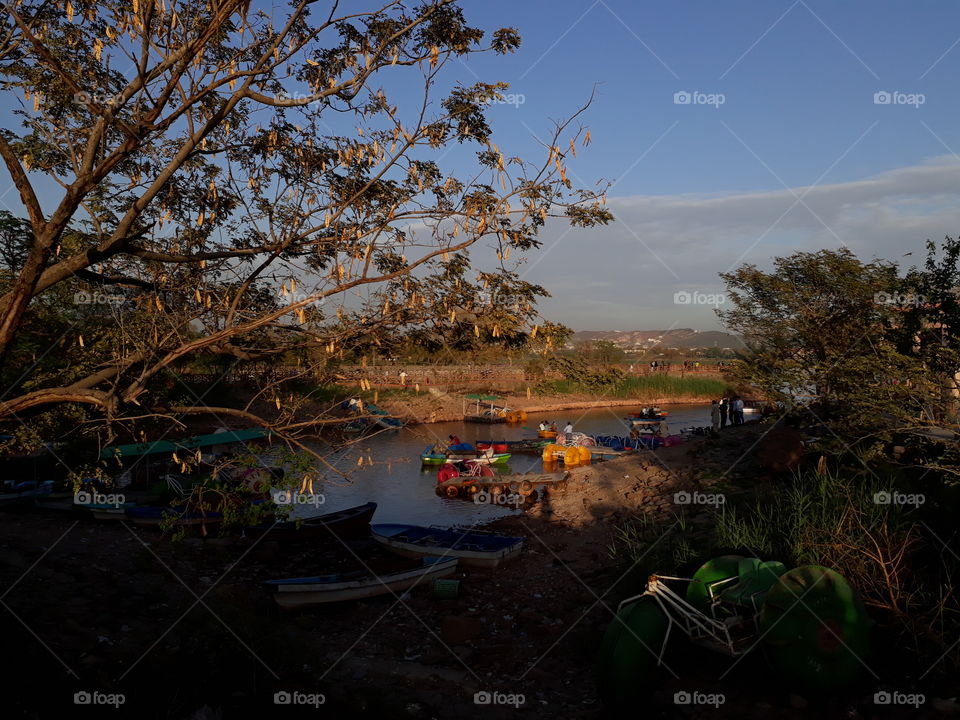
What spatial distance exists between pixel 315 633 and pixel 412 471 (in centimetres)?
1600

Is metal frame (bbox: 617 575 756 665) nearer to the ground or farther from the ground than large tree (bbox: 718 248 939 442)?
nearer to the ground

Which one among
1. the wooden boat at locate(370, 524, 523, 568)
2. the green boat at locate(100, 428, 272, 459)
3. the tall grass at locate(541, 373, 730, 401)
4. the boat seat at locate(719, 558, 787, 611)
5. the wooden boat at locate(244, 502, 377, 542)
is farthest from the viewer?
the tall grass at locate(541, 373, 730, 401)

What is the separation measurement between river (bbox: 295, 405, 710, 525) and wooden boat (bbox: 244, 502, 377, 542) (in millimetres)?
957

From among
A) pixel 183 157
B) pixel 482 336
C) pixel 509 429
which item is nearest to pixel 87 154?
pixel 183 157

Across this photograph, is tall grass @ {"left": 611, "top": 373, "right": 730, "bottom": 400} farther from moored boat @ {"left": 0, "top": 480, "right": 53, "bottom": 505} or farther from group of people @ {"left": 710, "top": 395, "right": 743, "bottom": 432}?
moored boat @ {"left": 0, "top": 480, "right": 53, "bottom": 505}

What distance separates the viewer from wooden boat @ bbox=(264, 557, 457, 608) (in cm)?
1102

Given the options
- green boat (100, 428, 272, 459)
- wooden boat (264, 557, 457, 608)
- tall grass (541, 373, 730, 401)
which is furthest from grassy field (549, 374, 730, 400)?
wooden boat (264, 557, 457, 608)

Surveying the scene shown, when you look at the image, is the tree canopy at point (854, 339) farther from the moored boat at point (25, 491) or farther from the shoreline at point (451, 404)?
the shoreline at point (451, 404)

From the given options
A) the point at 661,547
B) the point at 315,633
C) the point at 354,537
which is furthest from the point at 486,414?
the point at 315,633

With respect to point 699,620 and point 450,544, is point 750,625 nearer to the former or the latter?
point 699,620

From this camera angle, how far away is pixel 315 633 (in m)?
10.4

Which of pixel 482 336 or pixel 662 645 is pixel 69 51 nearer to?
pixel 482 336

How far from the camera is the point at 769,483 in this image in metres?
13.7

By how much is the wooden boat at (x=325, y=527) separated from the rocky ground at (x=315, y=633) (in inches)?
13.8
